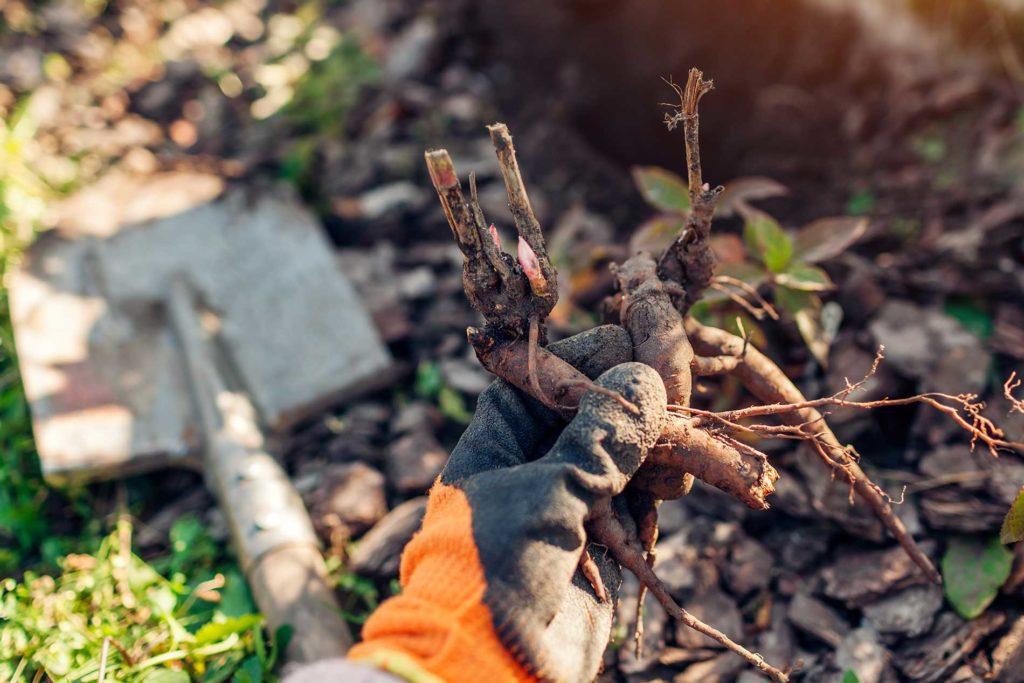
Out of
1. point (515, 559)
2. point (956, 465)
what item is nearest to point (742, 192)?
point (956, 465)

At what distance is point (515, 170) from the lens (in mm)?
1271

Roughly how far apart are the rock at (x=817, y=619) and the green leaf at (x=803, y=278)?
2.51 feet

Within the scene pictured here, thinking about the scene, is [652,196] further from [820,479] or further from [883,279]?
[820,479]

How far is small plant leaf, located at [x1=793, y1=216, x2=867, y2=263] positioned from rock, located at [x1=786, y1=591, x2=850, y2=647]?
0.85 meters

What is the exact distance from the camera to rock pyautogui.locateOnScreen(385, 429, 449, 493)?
6.75 ft

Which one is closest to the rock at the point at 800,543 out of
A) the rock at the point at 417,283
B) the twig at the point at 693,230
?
the twig at the point at 693,230

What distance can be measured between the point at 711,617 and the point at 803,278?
2.88ft

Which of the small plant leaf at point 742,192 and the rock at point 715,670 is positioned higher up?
the small plant leaf at point 742,192

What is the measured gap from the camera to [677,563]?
5.98 ft

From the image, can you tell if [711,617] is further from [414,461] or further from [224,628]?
[224,628]

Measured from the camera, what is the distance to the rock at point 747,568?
179 cm

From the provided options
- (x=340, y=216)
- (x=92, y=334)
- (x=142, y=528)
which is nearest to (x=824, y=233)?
(x=340, y=216)

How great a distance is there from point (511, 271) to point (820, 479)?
3.45 feet

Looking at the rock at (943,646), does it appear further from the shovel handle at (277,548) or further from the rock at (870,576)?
the shovel handle at (277,548)
